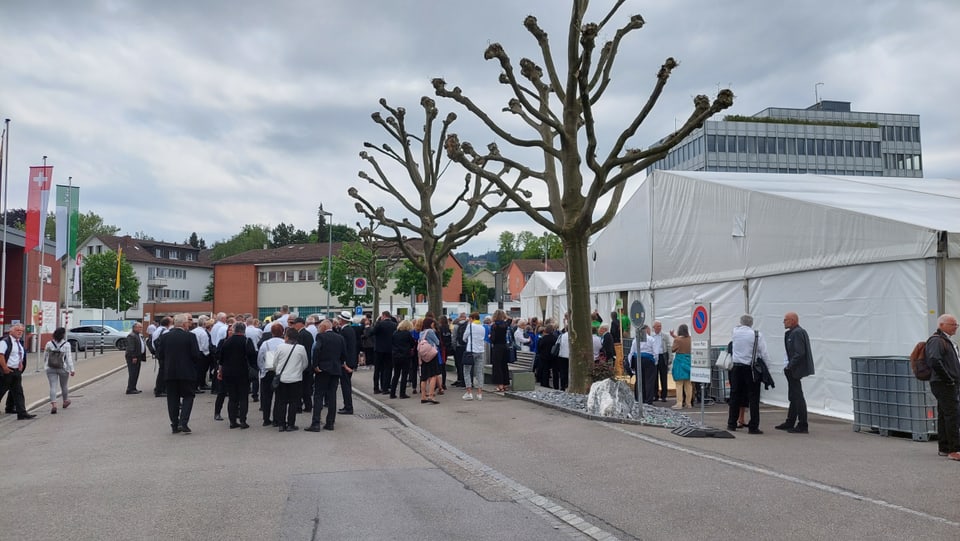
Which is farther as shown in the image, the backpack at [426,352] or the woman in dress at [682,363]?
the backpack at [426,352]

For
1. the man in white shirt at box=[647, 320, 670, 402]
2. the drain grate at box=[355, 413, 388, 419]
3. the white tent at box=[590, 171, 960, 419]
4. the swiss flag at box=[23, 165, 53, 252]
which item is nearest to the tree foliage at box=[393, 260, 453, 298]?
the swiss flag at box=[23, 165, 53, 252]

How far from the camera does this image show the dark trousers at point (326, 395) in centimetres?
1262

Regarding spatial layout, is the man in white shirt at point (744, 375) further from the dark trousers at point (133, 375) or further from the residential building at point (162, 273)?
the residential building at point (162, 273)

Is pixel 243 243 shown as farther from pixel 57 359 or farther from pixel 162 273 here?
pixel 57 359

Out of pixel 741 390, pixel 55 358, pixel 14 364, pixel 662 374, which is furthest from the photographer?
pixel 662 374

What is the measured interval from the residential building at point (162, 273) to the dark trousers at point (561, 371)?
68.1 meters

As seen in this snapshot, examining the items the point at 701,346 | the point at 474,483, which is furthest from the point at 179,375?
the point at 701,346

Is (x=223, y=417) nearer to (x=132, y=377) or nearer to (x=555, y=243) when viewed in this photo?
(x=132, y=377)

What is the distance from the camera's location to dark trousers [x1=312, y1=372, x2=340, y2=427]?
12617 millimetres

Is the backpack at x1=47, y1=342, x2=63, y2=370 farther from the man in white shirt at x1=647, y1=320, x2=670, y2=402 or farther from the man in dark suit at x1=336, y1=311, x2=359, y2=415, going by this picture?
the man in white shirt at x1=647, y1=320, x2=670, y2=402

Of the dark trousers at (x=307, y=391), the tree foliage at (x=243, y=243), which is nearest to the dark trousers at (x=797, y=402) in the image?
the dark trousers at (x=307, y=391)

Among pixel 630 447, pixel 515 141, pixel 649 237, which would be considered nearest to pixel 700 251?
pixel 649 237

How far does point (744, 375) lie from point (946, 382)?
2967 mm

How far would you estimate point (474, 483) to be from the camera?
8.37m
